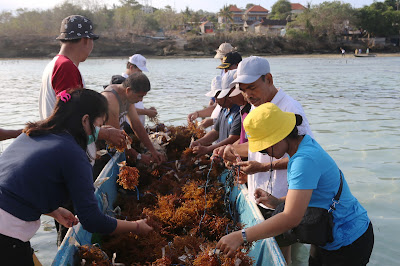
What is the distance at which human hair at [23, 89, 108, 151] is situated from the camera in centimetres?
208

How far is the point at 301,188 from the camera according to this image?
80.9 inches

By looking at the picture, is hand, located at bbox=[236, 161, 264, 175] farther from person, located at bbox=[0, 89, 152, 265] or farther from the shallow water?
the shallow water

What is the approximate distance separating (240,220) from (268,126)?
1.67 meters

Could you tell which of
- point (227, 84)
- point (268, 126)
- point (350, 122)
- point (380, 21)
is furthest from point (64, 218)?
point (380, 21)

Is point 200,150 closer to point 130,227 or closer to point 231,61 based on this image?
point 231,61

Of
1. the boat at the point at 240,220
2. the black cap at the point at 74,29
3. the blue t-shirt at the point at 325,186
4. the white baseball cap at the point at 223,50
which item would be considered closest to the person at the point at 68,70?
the black cap at the point at 74,29

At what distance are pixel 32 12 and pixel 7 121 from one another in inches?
3402

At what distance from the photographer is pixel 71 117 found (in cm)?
210

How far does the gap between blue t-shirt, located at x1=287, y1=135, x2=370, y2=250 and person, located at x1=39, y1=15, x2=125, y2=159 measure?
188 cm

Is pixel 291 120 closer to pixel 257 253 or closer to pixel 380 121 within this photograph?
pixel 257 253

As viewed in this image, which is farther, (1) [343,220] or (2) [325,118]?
(2) [325,118]

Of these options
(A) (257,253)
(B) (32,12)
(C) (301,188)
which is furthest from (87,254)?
(B) (32,12)

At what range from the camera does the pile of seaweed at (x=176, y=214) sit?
2.70 metres

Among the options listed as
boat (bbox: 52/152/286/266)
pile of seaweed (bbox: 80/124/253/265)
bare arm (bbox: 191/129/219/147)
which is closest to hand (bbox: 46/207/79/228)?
boat (bbox: 52/152/286/266)
